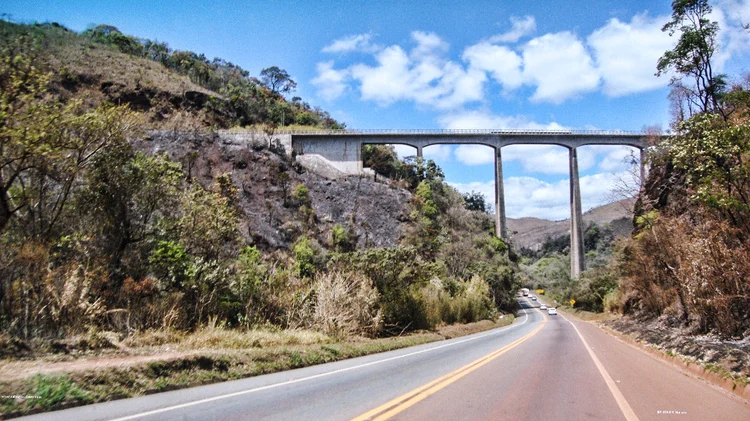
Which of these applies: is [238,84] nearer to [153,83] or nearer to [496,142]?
[153,83]

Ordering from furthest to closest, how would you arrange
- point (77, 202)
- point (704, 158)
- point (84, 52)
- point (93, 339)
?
point (84, 52) < point (77, 202) < point (704, 158) < point (93, 339)

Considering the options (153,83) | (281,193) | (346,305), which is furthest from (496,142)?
(346,305)

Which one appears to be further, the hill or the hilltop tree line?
the hilltop tree line

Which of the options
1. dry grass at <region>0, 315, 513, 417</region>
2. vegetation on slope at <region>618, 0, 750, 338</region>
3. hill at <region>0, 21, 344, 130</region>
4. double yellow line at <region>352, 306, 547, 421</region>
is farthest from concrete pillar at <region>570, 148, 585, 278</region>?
double yellow line at <region>352, 306, 547, 421</region>

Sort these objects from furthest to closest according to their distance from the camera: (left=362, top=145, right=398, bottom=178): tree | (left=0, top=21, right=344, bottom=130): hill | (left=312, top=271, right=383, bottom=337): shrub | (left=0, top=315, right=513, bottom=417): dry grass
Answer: (left=362, top=145, right=398, bottom=178): tree → (left=0, top=21, right=344, bottom=130): hill → (left=312, top=271, right=383, bottom=337): shrub → (left=0, top=315, right=513, bottom=417): dry grass

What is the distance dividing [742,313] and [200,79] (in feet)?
345

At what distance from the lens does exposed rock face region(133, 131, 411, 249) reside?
59.5 metres

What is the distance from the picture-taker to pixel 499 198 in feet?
291

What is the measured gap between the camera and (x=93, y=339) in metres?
10.2

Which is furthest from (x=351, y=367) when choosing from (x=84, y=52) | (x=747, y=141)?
(x=84, y=52)

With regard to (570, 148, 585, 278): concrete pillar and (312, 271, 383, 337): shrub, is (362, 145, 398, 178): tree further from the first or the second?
(312, 271, 383, 337): shrub

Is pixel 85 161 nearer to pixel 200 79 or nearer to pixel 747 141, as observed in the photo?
pixel 747 141

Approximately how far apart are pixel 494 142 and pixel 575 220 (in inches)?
825

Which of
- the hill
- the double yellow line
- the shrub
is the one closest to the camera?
the double yellow line
